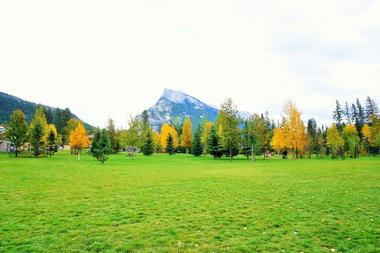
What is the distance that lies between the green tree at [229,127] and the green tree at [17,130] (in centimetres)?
4783

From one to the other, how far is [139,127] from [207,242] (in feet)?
240

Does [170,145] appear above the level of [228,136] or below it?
below

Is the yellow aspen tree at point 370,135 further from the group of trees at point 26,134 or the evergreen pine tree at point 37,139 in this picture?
the evergreen pine tree at point 37,139

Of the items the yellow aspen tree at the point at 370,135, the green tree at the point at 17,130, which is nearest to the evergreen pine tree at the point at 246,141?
the yellow aspen tree at the point at 370,135

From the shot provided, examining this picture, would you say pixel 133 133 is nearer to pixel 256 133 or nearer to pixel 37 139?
pixel 37 139

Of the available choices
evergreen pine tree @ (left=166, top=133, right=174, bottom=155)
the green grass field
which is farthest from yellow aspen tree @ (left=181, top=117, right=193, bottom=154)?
the green grass field

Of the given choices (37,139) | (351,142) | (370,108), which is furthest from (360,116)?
(37,139)

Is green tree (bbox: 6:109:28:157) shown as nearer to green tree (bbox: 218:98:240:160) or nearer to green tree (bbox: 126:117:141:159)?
green tree (bbox: 126:117:141:159)

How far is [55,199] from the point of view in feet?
51.2

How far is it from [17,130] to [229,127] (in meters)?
50.4

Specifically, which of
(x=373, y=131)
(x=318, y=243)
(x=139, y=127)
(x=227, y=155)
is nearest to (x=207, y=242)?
(x=318, y=243)

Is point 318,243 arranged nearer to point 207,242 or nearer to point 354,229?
point 354,229

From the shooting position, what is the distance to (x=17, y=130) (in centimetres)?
6384

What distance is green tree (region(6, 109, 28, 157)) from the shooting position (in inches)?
2512
